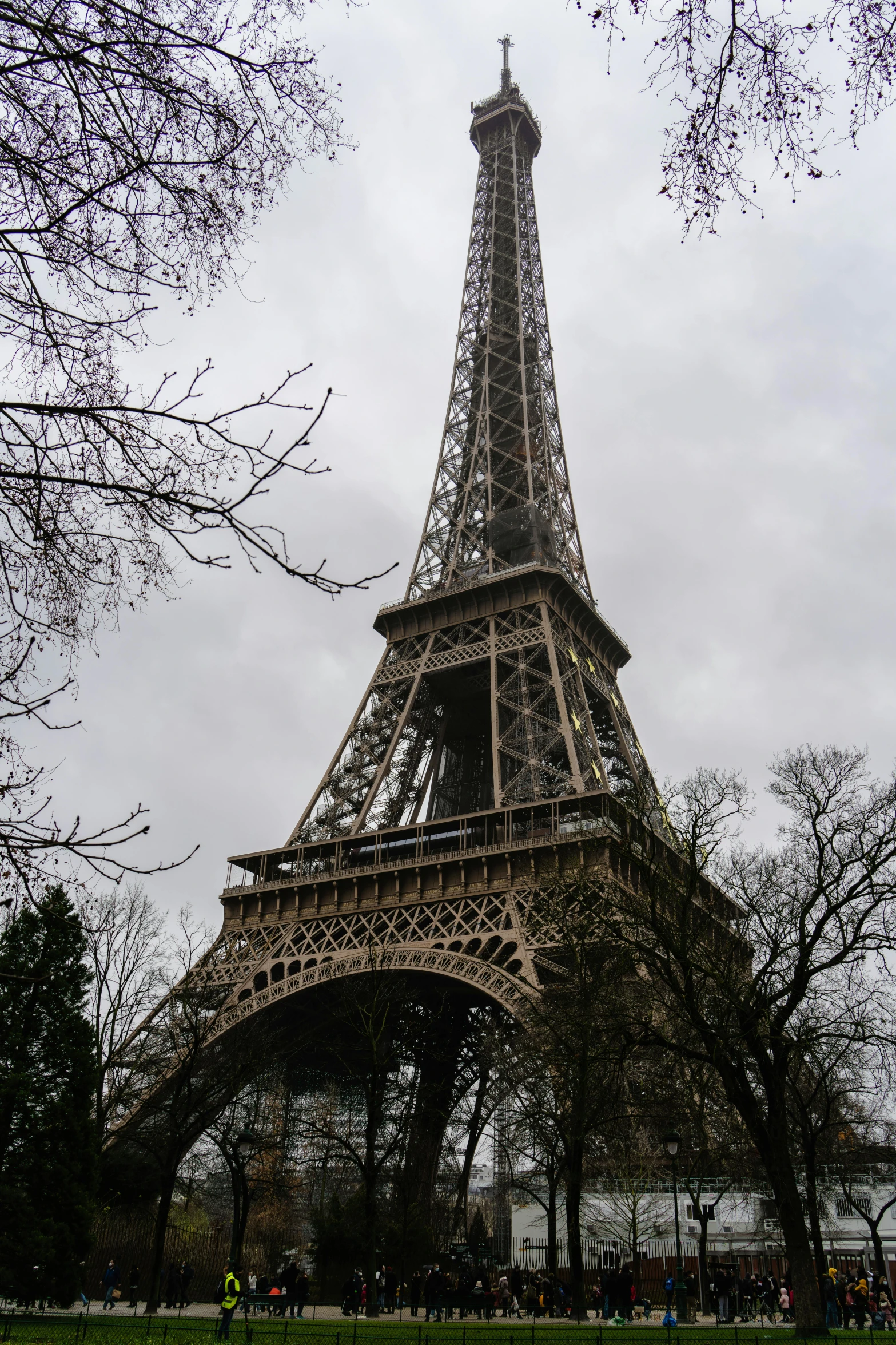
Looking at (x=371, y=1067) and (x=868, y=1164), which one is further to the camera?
(x=868, y=1164)

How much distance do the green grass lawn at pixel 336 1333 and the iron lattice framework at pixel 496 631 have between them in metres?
18.2

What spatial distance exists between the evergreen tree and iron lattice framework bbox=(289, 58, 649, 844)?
1722cm

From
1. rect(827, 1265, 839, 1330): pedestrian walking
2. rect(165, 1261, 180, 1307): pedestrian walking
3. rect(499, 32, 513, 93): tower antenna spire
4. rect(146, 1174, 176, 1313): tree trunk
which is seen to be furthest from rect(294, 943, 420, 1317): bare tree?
rect(499, 32, 513, 93): tower antenna spire

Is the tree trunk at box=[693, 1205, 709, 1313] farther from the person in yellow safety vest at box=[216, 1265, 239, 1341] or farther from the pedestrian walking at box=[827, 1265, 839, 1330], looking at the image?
the person in yellow safety vest at box=[216, 1265, 239, 1341]

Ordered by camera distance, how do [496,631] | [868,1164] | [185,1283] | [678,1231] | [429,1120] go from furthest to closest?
1. [496,631]
2. [429,1120]
3. [868,1164]
4. [185,1283]
5. [678,1231]

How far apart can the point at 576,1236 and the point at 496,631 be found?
26.9 m

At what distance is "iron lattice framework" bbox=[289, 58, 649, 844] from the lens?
4091 cm

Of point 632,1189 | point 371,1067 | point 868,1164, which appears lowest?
point 632,1189

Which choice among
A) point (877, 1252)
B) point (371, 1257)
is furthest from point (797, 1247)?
point (877, 1252)

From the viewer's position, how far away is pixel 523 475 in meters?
53.8

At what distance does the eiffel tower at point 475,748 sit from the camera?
33.6 m

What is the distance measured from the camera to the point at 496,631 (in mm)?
45062

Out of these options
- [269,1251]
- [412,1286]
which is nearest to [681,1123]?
[412,1286]

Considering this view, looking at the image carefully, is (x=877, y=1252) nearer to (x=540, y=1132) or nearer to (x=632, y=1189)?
(x=632, y=1189)
